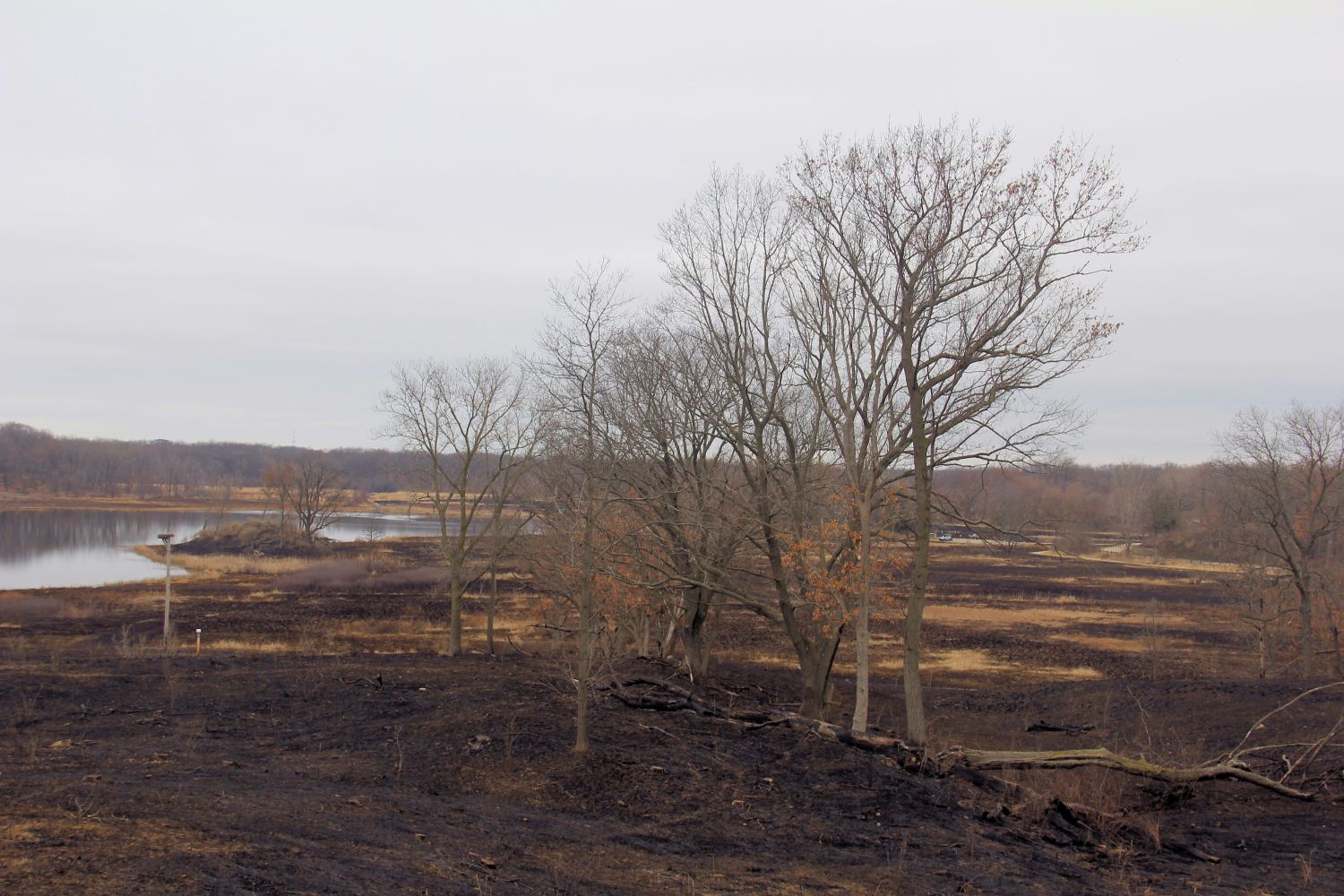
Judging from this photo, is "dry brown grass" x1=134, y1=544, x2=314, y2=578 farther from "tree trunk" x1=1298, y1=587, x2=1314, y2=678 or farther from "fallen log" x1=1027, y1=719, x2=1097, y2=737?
"tree trunk" x1=1298, y1=587, x2=1314, y2=678

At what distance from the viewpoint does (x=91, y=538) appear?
70562mm

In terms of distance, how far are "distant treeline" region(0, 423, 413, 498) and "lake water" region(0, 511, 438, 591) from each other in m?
17.5

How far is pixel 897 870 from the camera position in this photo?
721 cm

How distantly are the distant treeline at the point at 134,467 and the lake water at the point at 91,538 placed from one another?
17.5 metres

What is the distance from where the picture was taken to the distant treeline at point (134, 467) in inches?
4973

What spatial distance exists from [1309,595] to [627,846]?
72.7 ft

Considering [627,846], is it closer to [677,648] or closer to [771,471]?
[771,471]

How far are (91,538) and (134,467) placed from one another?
247 ft

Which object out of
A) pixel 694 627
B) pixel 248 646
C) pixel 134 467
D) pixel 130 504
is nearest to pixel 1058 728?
pixel 694 627

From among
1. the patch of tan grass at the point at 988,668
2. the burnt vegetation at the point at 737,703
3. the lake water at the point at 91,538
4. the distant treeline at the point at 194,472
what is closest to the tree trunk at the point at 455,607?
the burnt vegetation at the point at 737,703

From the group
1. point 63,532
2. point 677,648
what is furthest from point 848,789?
point 63,532

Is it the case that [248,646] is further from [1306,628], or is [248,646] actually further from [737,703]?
[1306,628]

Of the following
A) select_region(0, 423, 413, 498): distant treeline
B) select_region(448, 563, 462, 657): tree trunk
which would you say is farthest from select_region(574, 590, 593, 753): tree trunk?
select_region(0, 423, 413, 498): distant treeline

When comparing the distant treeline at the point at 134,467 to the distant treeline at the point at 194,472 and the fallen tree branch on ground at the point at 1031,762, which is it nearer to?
the distant treeline at the point at 194,472
